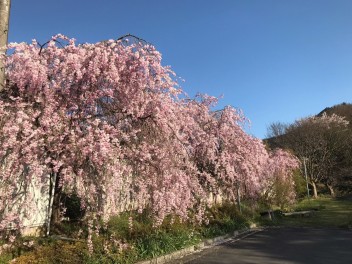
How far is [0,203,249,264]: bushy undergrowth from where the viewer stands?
8.24 m

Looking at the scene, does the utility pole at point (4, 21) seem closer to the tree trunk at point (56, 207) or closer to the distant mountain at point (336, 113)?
the tree trunk at point (56, 207)

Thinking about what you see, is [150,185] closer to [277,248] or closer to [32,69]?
[32,69]

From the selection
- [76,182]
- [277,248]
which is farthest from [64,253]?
[277,248]

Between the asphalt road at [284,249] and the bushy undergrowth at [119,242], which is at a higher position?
the bushy undergrowth at [119,242]

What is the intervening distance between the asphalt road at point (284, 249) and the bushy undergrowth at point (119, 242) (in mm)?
843

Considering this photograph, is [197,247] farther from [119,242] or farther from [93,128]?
[93,128]

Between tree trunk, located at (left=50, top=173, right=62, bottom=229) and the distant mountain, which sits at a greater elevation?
the distant mountain

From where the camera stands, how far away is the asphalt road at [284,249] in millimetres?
10266

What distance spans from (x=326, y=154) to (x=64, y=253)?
4209 cm

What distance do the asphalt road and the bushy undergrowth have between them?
33.2 inches

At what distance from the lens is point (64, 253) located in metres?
8.28

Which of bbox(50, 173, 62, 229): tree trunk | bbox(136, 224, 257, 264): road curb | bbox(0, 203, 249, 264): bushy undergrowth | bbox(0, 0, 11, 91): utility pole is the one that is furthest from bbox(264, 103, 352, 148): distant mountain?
bbox(0, 0, 11, 91): utility pole

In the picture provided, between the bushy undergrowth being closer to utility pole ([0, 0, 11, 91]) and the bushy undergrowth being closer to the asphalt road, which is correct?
the asphalt road

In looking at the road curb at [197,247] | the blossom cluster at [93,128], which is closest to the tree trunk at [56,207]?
the blossom cluster at [93,128]
